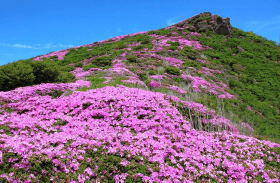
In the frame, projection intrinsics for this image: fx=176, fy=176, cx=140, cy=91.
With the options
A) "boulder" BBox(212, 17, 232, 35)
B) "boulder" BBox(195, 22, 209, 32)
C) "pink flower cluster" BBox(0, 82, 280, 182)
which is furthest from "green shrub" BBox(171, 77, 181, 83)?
"boulder" BBox(195, 22, 209, 32)

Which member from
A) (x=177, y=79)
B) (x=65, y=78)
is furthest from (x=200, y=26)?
(x=65, y=78)

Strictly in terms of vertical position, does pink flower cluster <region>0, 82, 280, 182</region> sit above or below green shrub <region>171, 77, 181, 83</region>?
below

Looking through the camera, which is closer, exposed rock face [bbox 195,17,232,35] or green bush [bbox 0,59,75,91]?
green bush [bbox 0,59,75,91]

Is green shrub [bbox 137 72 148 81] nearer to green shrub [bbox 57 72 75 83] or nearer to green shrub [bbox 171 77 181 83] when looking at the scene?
green shrub [bbox 171 77 181 83]

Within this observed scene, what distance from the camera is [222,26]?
32.4 m

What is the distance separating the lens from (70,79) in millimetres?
13617

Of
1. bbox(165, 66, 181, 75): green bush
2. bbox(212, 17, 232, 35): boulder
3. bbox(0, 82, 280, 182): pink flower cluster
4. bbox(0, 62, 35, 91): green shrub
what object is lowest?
bbox(0, 82, 280, 182): pink flower cluster

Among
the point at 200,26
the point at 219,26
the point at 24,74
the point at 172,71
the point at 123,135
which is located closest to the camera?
the point at 123,135

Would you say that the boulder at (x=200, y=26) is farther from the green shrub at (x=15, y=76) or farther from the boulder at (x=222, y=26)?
the green shrub at (x=15, y=76)

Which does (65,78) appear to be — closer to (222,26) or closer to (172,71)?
(172,71)

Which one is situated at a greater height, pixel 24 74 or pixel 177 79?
pixel 177 79

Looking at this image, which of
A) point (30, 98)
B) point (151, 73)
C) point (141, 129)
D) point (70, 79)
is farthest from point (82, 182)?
point (151, 73)

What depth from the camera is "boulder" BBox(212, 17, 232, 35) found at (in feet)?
106

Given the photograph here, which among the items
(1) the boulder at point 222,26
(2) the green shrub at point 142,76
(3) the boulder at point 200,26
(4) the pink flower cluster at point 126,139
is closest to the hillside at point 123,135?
(4) the pink flower cluster at point 126,139
